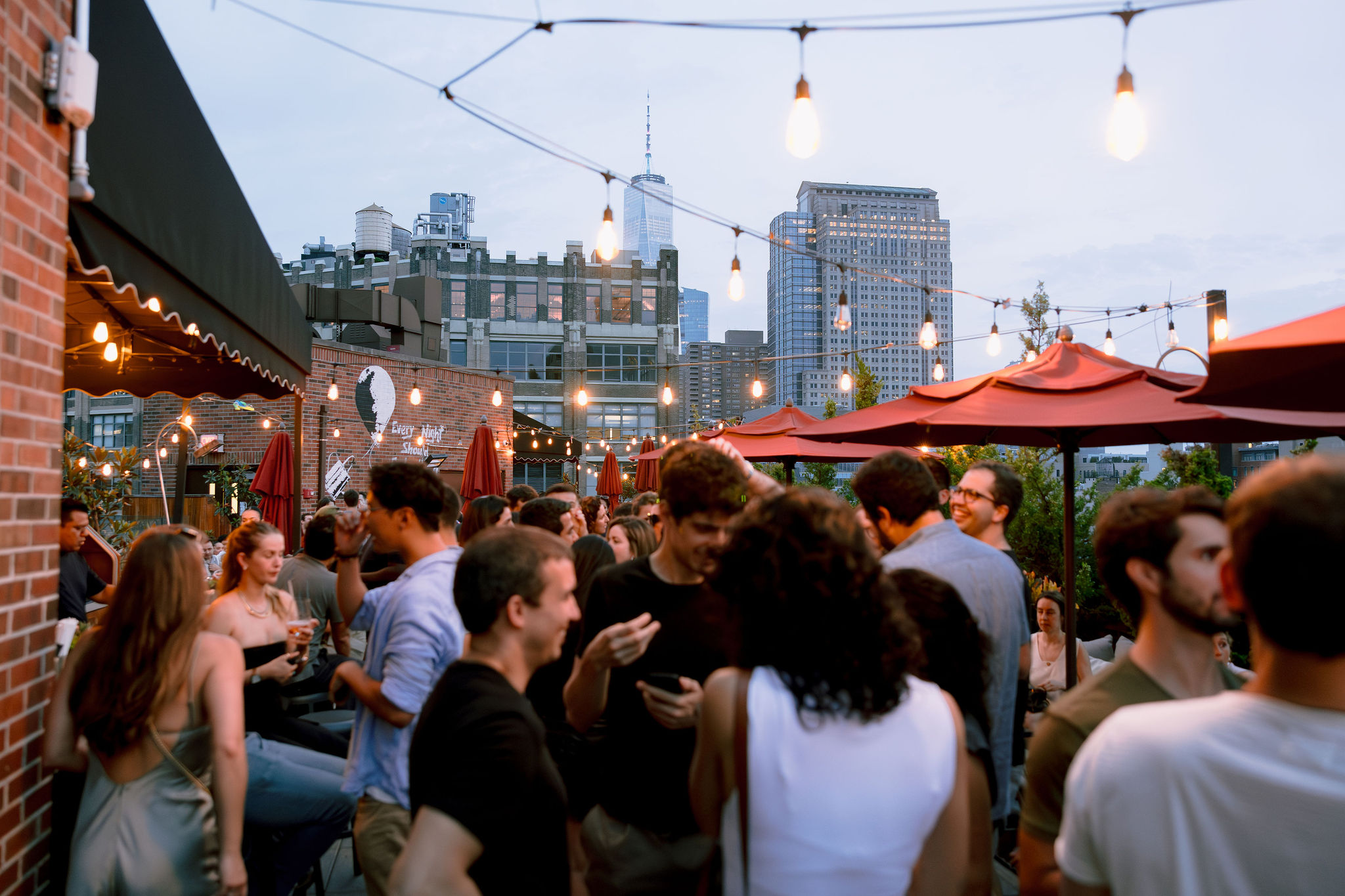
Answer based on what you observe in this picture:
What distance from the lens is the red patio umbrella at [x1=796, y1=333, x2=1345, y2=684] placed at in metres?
4.45

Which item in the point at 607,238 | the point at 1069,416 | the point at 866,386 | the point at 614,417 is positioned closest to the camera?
the point at 1069,416

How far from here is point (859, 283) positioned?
1989 inches

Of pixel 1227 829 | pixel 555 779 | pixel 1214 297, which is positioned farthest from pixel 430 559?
pixel 1214 297

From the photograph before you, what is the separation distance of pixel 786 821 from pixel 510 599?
0.84 m

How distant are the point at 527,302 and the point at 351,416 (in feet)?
91.3

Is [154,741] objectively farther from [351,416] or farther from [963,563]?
[351,416]

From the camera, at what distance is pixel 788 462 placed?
35.1 ft

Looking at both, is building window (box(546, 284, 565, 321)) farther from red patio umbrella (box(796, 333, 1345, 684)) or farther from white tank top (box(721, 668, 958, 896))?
white tank top (box(721, 668, 958, 896))

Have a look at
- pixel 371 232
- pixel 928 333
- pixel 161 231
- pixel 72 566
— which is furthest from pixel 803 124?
pixel 371 232

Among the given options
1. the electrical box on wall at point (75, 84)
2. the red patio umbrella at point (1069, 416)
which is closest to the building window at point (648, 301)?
the red patio umbrella at point (1069, 416)

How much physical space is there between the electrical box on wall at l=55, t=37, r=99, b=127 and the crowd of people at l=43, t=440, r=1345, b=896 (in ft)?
4.46

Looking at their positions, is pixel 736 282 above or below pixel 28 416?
above

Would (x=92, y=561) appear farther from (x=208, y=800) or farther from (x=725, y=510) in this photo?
(x=725, y=510)

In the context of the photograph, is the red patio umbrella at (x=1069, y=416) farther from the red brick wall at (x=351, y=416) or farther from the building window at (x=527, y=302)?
the building window at (x=527, y=302)
